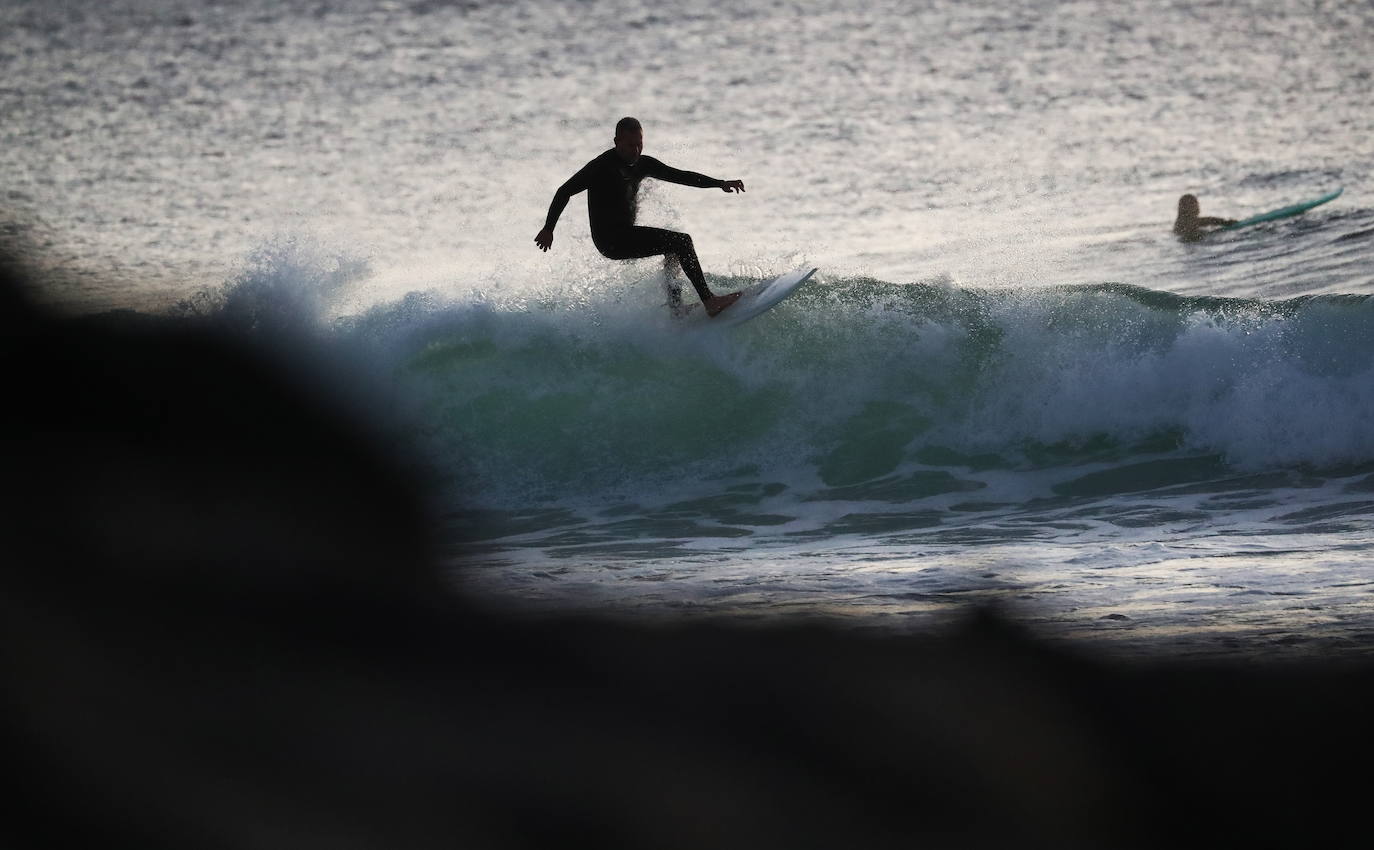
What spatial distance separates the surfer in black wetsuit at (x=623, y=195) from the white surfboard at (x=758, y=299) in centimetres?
74

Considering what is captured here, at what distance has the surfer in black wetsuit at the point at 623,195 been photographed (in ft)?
29.9

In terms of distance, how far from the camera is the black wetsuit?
9.16 m

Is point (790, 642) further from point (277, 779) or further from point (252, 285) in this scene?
point (252, 285)

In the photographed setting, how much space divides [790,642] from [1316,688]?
59.5 inches

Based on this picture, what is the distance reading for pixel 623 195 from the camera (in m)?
9.25

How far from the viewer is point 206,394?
8.86m

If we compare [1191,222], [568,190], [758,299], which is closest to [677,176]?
[568,190]

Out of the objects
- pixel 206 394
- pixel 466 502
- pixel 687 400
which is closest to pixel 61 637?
pixel 206 394

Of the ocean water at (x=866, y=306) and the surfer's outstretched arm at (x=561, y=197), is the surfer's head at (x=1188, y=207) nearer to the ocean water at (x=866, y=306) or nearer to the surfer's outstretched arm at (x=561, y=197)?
the ocean water at (x=866, y=306)

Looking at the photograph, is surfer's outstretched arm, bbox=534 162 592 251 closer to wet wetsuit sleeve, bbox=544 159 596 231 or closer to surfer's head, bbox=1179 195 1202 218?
wet wetsuit sleeve, bbox=544 159 596 231

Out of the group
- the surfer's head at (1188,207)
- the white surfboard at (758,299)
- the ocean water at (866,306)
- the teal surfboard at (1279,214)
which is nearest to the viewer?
the ocean water at (866,306)

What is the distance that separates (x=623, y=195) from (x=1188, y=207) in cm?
1055

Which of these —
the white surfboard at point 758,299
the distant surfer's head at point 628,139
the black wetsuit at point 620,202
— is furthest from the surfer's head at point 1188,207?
the distant surfer's head at point 628,139

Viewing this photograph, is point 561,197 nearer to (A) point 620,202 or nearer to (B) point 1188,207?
(A) point 620,202
